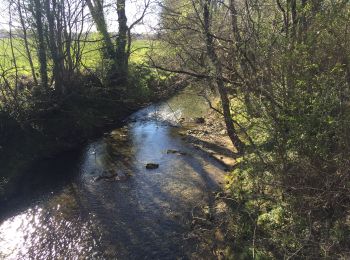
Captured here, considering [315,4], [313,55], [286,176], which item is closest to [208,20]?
[315,4]

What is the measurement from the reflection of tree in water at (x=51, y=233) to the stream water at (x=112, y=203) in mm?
27

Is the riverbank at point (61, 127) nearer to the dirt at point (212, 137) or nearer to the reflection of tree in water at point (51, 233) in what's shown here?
the reflection of tree in water at point (51, 233)

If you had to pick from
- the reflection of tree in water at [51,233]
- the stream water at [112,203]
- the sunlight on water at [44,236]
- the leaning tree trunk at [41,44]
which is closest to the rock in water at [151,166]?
the stream water at [112,203]

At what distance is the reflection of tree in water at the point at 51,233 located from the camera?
1120 cm

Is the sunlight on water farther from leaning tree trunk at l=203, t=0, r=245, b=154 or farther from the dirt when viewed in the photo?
the dirt

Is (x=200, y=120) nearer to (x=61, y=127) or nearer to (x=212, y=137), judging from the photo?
(x=212, y=137)

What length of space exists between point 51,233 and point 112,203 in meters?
2.48

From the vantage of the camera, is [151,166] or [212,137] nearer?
[151,166]

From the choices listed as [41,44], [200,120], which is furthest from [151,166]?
[41,44]

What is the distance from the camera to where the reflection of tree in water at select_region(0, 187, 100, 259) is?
36.8ft

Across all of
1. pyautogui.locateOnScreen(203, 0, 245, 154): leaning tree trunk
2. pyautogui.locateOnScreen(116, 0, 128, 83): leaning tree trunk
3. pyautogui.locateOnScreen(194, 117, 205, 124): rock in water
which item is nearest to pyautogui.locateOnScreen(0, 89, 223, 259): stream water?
pyautogui.locateOnScreen(203, 0, 245, 154): leaning tree trunk

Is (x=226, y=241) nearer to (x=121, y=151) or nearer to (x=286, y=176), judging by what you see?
(x=286, y=176)

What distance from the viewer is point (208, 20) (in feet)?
51.2

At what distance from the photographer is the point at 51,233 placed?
12.1 meters
